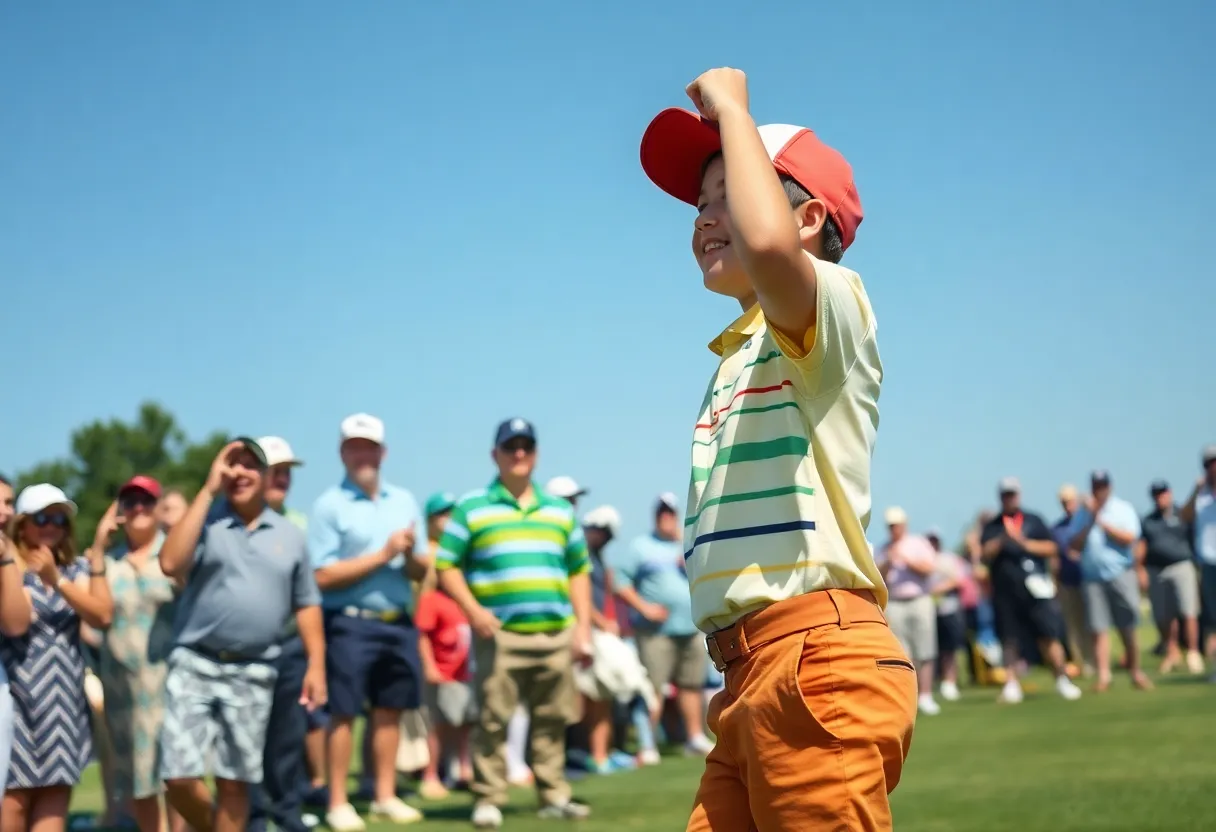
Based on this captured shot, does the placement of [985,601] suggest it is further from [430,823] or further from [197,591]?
[197,591]

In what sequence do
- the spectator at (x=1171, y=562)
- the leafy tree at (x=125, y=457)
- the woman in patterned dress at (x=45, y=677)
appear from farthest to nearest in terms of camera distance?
the leafy tree at (x=125, y=457), the spectator at (x=1171, y=562), the woman in patterned dress at (x=45, y=677)

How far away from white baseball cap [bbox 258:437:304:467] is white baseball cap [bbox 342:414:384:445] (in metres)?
0.56

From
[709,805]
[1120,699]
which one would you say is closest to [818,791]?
[709,805]

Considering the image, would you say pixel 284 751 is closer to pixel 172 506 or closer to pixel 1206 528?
pixel 172 506

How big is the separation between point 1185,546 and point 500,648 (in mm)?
11017

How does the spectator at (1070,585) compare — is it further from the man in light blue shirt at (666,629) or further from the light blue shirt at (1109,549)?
the man in light blue shirt at (666,629)

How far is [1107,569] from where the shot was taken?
50.9 feet

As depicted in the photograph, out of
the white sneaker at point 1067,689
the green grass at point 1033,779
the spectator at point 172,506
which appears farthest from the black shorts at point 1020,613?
the spectator at point 172,506

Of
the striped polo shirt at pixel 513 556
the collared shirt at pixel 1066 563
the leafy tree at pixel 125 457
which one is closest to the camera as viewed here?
the striped polo shirt at pixel 513 556

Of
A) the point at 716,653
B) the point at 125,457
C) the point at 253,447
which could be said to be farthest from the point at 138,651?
the point at 125,457

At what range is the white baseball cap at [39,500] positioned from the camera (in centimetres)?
702

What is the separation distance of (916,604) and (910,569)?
438 millimetres

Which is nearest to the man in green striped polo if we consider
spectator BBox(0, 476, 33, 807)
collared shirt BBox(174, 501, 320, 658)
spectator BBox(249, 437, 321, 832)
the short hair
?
spectator BBox(249, 437, 321, 832)

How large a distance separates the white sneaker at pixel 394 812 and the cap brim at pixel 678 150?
6.71m
